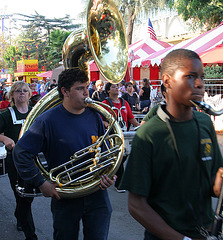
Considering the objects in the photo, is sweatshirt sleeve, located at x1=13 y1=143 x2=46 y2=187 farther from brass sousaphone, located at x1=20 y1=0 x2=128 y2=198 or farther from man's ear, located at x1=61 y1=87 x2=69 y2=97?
man's ear, located at x1=61 y1=87 x2=69 y2=97

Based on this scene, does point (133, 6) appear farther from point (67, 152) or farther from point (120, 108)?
point (67, 152)

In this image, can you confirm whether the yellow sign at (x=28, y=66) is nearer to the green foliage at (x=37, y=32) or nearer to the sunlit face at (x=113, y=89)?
the green foliage at (x=37, y=32)

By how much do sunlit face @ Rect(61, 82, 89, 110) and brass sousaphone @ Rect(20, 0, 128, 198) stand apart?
0.06 m

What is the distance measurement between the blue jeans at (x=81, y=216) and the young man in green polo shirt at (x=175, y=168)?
1019 mm

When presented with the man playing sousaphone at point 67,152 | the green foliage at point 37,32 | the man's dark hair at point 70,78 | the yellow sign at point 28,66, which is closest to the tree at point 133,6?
the yellow sign at point 28,66

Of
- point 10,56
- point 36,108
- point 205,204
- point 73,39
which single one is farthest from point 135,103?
point 10,56

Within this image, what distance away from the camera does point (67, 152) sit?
263 cm

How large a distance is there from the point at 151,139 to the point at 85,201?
1.27m

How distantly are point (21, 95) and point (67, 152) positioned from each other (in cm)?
157

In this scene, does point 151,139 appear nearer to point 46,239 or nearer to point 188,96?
point 188,96

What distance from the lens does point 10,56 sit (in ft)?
211

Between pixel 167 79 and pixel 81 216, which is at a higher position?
pixel 167 79

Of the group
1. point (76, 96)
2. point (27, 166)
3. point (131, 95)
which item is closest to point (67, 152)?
point (27, 166)

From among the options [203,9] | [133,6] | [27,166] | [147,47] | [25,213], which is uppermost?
[133,6]
